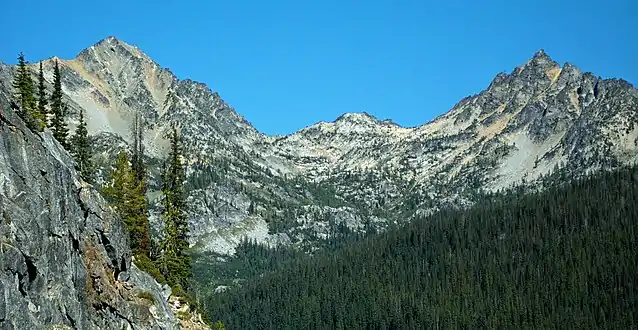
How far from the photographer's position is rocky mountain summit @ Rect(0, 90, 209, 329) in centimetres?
4212

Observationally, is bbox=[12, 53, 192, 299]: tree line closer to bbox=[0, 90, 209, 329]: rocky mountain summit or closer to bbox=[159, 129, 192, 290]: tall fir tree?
bbox=[159, 129, 192, 290]: tall fir tree

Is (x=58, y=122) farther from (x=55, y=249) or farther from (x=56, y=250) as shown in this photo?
(x=55, y=249)

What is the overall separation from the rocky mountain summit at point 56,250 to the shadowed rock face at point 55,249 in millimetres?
57

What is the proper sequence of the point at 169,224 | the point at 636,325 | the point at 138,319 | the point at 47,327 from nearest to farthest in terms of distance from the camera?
the point at 47,327
the point at 138,319
the point at 169,224
the point at 636,325

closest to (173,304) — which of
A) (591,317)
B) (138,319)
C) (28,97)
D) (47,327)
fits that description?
(138,319)

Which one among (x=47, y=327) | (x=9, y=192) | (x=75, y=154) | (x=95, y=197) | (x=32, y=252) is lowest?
(x=47, y=327)

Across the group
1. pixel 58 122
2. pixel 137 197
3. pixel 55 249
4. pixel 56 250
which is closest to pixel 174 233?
pixel 137 197

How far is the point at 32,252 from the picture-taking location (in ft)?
146

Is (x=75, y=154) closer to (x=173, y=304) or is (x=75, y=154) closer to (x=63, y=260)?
(x=173, y=304)

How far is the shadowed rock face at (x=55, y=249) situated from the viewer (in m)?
42.1

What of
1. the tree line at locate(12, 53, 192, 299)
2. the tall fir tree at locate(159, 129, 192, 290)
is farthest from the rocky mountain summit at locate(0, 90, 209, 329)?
the tall fir tree at locate(159, 129, 192, 290)

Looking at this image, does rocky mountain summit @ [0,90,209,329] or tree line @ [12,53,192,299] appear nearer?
rocky mountain summit @ [0,90,209,329]

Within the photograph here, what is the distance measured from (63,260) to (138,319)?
531 inches

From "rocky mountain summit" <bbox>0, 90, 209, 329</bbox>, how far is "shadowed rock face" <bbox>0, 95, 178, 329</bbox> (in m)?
0.06
